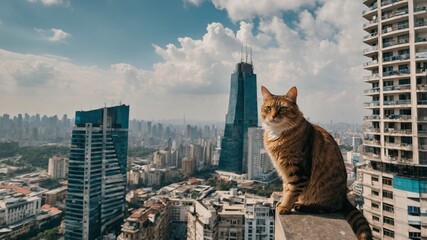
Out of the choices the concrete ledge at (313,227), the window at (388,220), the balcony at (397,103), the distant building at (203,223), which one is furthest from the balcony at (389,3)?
the distant building at (203,223)

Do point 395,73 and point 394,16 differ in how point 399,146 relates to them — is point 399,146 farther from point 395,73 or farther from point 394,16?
point 394,16

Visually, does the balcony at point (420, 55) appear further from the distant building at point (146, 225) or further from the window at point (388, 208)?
the distant building at point (146, 225)

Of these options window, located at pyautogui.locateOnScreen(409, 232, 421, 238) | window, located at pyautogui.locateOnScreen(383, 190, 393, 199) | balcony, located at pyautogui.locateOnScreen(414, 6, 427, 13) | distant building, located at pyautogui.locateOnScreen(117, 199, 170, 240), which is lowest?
distant building, located at pyautogui.locateOnScreen(117, 199, 170, 240)

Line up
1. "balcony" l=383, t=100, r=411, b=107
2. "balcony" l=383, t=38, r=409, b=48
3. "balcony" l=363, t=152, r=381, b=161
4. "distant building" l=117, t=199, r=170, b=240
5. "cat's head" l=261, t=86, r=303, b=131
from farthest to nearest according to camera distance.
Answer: "distant building" l=117, t=199, r=170, b=240
"balcony" l=363, t=152, r=381, b=161
"balcony" l=383, t=38, r=409, b=48
"balcony" l=383, t=100, r=411, b=107
"cat's head" l=261, t=86, r=303, b=131

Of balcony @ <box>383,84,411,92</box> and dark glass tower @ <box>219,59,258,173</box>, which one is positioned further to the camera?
dark glass tower @ <box>219,59,258,173</box>

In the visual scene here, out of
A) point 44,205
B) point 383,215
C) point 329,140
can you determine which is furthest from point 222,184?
point 329,140

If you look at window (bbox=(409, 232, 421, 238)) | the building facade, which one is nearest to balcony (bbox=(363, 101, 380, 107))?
window (bbox=(409, 232, 421, 238))

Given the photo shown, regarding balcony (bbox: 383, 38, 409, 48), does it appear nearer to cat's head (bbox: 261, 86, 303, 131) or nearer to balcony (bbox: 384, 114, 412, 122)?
balcony (bbox: 384, 114, 412, 122)
